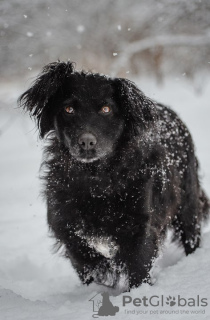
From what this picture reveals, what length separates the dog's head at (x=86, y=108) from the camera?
372cm

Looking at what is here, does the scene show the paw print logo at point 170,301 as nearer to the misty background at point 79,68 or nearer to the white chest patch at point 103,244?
the misty background at point 79,68

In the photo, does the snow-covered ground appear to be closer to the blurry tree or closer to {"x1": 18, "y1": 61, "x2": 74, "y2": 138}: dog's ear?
Result: {"x1": 18, "y1": 61, "x2": 74, "y2": 138}: dog's ear

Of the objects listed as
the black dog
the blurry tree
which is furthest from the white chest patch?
the blurry tree

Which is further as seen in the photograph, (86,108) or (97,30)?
(97,30)

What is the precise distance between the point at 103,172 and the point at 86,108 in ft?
2.06

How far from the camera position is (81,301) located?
3.42 metres

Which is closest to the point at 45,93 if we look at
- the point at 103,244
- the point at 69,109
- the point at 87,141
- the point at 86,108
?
the point at 69,109

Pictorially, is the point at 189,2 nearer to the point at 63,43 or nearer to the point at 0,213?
the point at 63,43

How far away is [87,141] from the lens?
3.61 meters

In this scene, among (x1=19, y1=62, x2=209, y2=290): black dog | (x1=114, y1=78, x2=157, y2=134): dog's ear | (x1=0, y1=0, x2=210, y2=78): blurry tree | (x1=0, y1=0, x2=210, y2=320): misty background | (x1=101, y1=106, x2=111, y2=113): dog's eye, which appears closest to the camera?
(x1=0, y1=0, x2=210, y2=320): misty background

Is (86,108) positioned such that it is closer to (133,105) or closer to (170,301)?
(133,105)

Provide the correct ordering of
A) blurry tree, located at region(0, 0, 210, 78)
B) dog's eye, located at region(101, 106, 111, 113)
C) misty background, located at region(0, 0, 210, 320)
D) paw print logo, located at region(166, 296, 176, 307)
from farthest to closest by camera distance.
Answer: blurry tree, located at region(0, 0, 210, 78) → dog's eye, located at region(101, 106, 111, 113) → misty background, located at region(0, 0, 210, 320) → paw print logo, located at region(166, 296, 176, 307)

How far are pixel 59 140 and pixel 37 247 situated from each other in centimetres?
252

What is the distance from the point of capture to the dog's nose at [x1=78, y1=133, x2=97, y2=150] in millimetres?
3607
